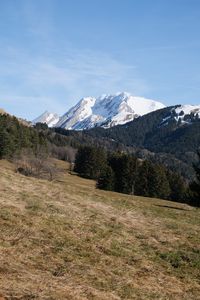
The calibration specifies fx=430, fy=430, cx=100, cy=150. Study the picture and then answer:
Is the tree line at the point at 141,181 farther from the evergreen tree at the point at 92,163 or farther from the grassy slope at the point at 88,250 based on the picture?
the grassy slope at the point at 88,250

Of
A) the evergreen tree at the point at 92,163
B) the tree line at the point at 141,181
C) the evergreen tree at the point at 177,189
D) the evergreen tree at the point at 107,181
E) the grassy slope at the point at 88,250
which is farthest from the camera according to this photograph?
the evergreen tree at the point at 92,163

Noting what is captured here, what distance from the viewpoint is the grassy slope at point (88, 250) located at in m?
13.4

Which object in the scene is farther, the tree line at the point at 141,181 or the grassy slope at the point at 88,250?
the tree line at the point at 141,181

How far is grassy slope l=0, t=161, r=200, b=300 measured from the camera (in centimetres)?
1336

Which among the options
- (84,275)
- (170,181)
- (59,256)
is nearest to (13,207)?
(59,256)

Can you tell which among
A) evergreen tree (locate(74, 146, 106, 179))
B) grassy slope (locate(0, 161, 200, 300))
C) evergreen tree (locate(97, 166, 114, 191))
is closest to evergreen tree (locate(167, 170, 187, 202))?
evergreen tree (locate(97, 166, 114, 191))

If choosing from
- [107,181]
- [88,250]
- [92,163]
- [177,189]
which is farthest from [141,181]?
[88,250]

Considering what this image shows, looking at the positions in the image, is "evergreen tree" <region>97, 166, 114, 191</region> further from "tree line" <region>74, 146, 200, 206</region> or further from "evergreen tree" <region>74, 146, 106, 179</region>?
"evergreen tree" <region>74, 146, 106, 179</region>

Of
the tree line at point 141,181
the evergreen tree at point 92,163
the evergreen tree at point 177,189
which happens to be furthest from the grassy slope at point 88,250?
the evergreen tree at point 92,163

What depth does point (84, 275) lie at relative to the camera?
47.7ft

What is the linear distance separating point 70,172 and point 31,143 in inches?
809

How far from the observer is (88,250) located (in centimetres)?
1728

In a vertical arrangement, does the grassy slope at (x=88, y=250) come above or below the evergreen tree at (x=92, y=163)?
below

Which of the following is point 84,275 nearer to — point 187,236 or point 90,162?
point 187,236
